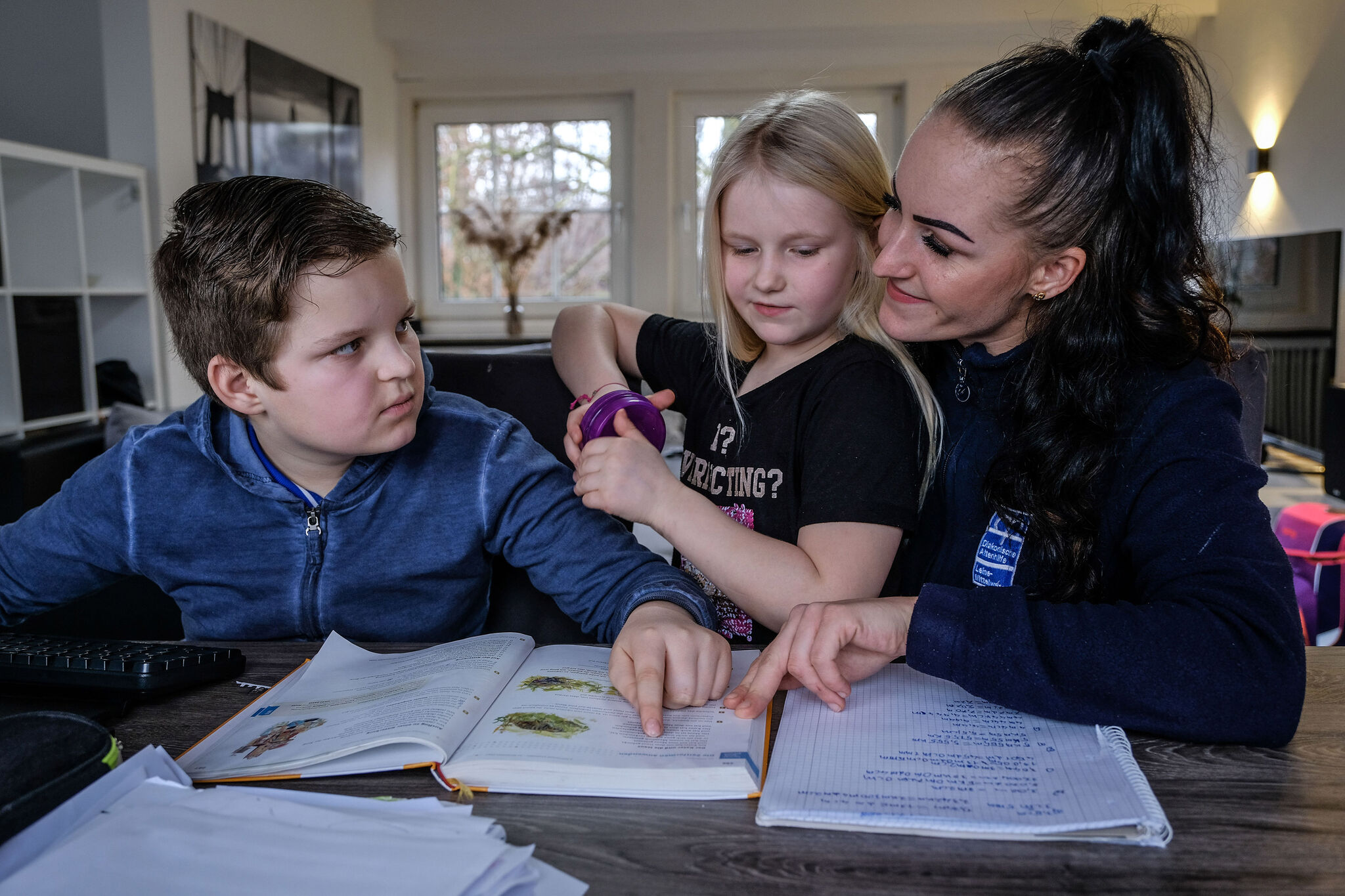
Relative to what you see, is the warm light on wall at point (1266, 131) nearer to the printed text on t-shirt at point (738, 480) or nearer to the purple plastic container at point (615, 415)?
the printed text on t-shirt at point (738, 480)

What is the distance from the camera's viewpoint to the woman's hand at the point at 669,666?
0.76 meters

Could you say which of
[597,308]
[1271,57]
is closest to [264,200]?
[597,308]

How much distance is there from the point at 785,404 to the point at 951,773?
561 millimetres

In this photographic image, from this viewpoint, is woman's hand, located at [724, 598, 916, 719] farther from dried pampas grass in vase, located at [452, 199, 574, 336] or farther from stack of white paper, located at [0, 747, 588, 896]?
dried pampas grass in vase, located at [452, 199, 574, 336]

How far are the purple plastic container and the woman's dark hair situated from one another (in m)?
0.37

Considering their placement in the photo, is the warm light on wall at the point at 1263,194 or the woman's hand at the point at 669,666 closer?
the woman's hand at the point at 669,666

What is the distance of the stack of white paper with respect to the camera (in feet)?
1.67

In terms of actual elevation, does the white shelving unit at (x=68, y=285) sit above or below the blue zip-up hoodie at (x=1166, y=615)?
above

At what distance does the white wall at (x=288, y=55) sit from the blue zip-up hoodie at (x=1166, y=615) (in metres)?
2.83

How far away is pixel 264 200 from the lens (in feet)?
3.29

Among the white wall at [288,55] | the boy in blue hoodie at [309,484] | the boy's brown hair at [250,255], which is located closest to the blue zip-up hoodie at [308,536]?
the boy in blue hoodie at [309,484]

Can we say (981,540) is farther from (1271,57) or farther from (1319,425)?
(1271,57)

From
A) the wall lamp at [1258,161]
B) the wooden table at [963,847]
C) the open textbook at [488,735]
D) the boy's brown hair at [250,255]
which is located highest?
the wall lamp at [1258,161]

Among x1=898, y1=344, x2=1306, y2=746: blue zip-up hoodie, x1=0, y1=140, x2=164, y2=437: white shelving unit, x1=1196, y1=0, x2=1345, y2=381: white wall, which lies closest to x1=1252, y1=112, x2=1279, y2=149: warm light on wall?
x1=1196, y1=0, x2=1345, y2=381: white wall
